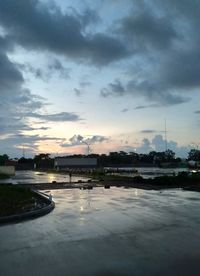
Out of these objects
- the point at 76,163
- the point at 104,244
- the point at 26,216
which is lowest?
the point at 104,244

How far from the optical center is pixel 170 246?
12.6m

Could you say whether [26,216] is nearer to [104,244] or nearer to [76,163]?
[104,244]

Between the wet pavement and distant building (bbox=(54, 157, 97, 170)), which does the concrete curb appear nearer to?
the wet pavement

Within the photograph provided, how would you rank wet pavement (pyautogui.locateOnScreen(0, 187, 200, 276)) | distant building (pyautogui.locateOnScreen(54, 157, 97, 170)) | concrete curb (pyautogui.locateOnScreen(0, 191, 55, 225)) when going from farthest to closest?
1. distant building (pyautogui.locateOnScreen(54, 157, 97, 170))
2. concrete curb (pyautogui.locateOnScreen(0, 191, 55, 225))
3. wet pavement (pyautogui.locateOnScreen(0, 187, 200, 276))

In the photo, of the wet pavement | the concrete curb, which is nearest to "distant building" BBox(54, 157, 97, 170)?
the concrete curb

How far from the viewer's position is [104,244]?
1292 centimetres

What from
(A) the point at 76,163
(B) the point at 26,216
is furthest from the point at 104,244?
(A) the point at 76,163

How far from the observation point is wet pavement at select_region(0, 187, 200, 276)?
33.3 ft

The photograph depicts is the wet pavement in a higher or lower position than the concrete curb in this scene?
lower

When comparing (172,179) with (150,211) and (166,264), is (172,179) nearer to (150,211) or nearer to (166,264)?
(150,211)

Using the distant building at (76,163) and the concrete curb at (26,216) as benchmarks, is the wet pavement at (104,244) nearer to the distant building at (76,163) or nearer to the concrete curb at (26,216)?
the concrete curb at (26,216)

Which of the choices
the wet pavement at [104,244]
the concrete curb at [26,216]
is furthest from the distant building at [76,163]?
the wet pavement at [104,244]

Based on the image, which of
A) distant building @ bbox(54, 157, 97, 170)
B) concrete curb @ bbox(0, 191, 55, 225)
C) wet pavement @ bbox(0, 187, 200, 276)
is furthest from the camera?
distant building @ bbox(54, 157, 97, 170)

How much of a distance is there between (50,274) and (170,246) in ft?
14.6
